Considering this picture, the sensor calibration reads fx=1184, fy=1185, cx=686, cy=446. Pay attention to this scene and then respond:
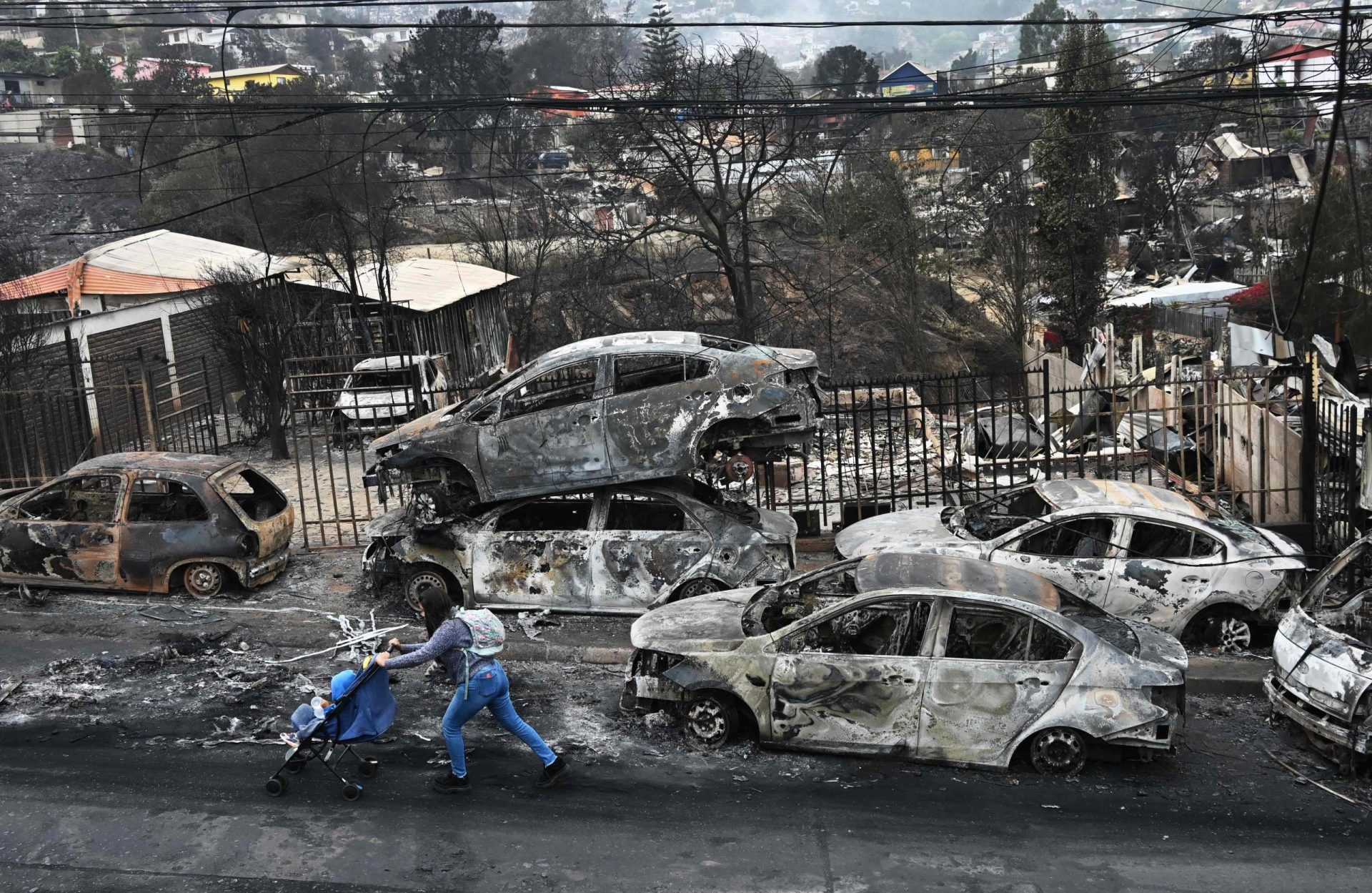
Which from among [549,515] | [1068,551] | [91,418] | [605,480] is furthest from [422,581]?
[91,418]

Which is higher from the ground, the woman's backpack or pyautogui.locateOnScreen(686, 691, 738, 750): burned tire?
the woman's backpack

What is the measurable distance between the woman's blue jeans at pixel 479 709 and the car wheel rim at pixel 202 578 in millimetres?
5171

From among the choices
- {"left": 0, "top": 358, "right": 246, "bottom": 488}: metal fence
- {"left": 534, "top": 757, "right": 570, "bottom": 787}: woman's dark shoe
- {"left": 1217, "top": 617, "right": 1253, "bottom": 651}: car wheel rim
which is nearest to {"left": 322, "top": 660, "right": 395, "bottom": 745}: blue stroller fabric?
{"left": 534, "top": 757, "right": 570, "bottom": 787}: woman's dark shoe

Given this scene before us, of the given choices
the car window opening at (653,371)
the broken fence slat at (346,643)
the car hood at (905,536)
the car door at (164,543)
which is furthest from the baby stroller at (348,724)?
the car door at (164,543)

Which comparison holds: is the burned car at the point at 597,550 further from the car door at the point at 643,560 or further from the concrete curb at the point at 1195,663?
the concrete curb at the point at 1195,663

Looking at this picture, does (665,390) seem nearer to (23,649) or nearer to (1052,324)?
(23,649)

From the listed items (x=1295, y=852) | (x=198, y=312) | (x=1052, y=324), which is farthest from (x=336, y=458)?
(x=1052, y=324)

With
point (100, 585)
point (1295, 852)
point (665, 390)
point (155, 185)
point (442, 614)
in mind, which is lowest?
point (1295, 852)

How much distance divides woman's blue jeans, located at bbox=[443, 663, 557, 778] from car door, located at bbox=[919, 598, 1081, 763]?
7.82 feet

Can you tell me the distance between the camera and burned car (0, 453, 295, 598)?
1091 cm

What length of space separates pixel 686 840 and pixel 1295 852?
3317mm

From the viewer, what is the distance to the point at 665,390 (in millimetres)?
10383

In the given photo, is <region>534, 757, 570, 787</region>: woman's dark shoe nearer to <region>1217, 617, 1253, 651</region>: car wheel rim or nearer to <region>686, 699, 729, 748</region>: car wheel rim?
<region>686, 699, 729, 748</region>: car wheel rim

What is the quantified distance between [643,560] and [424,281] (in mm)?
18348
